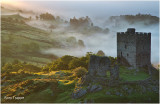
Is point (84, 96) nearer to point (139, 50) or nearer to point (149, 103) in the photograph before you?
point (149, 103)

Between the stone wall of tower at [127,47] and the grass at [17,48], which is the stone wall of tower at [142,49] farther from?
the grass at [17,48]

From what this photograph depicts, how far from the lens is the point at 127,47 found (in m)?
47.4

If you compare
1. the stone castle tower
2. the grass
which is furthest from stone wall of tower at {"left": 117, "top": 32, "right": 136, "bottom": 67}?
the grass

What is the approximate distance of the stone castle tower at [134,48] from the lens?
4550cm

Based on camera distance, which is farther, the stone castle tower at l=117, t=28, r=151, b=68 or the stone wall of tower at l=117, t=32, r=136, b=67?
the stone wall of tower at l=117, t=32, r=136, b=67

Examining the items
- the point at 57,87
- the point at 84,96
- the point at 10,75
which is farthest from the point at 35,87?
the point at 10,75

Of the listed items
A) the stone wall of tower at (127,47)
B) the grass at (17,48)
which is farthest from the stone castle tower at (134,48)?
the grass at (17,48)

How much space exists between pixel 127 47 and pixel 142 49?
3.54 metres

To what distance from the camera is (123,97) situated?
33.7m

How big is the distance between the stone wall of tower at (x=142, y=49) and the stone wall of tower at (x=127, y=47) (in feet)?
3.01

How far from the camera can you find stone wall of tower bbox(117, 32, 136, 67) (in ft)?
150

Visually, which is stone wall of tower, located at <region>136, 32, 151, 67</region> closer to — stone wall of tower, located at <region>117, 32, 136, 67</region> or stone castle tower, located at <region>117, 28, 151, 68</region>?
stone castle tower, located at <region>117, 28, 151, 68</region>

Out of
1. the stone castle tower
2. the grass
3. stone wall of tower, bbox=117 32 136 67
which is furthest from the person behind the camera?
the grass

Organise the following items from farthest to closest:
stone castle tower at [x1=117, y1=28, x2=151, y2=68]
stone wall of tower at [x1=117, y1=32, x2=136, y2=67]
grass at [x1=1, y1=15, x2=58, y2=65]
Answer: grass at [x1=1, y1=15, x2=58, y2=65] → stone wall of tower at [x1=117, y1=32, x2=136, y2=67] → stone castle tower at [x1=117, y1=28, x2=151, y2=68]
